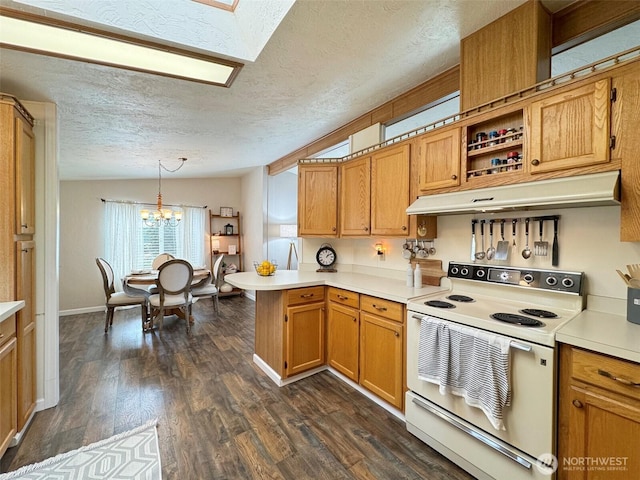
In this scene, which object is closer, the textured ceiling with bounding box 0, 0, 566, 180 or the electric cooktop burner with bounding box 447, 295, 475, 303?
the textured ceiling with bounding box 0, 0, 566, 180

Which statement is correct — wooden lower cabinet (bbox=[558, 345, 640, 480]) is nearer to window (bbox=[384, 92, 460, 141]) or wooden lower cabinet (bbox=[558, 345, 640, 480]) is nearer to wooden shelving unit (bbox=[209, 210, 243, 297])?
window (bbox=[384, 92, 460, 141])

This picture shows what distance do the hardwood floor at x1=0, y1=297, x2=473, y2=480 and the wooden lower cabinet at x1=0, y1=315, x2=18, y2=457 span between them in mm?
181

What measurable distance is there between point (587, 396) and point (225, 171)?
576 centimetres

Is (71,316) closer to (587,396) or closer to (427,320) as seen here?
(427,320)

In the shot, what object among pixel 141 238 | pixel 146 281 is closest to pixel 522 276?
pixel 146 281

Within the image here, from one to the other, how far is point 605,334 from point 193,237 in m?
6.29

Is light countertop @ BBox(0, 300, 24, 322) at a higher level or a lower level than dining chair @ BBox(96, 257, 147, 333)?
higher

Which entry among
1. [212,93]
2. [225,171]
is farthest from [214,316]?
[212,93]

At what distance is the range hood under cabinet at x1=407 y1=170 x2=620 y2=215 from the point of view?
1334 mm

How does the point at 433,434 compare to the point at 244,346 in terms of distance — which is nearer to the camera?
the point at 433,434

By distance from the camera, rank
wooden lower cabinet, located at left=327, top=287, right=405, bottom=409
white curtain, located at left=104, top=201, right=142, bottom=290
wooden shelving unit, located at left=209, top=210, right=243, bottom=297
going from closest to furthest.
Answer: wooden lower cabinet, located at left=327, top=287, right=405, bottom=409 → white curtain, located at left=104, top=201, right=142, bottom=290 → wooden shelving unit, located at left=209, top=210, right=243, bottom=297

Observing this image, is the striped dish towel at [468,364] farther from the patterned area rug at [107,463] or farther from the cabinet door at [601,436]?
the patterned area rug at [107,463]

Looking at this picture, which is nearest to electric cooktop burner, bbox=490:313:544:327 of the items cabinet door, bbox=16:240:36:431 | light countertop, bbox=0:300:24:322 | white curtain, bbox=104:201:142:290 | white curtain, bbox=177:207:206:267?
light countertop, bbox=0:300:24:322

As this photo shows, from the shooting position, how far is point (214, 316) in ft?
15.8
